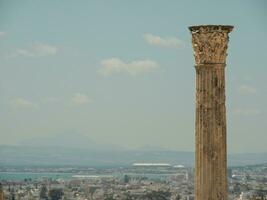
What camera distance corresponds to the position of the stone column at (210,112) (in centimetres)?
1337

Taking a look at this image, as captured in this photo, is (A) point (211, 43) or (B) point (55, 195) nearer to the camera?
(A) point (211, 43)

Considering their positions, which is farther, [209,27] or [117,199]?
[117,199]

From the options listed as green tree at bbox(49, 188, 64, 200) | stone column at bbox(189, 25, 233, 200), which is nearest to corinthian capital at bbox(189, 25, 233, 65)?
stone column at bbox(189, 25, 233, 200)

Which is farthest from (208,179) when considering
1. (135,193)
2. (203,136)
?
(135,193)

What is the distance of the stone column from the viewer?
43.9ft

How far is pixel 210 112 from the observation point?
1348 centimetres

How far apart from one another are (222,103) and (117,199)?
68542mm

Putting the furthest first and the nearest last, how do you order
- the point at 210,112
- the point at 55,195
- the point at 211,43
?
the point at 55,195 → the point at 211,43 → the point at 210,112

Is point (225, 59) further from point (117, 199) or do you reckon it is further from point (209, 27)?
point (117, 199)

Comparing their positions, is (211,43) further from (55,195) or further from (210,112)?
(55,195)

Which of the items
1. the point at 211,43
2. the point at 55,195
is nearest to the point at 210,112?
the point at 211,43

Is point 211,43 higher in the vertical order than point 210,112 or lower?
higher

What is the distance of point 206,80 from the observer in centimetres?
1359

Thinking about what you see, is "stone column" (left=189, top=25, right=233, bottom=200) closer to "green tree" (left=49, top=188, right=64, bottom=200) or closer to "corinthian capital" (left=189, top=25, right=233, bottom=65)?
"corinthian capital" (left=189, top=25, right=233, bottom=65)
